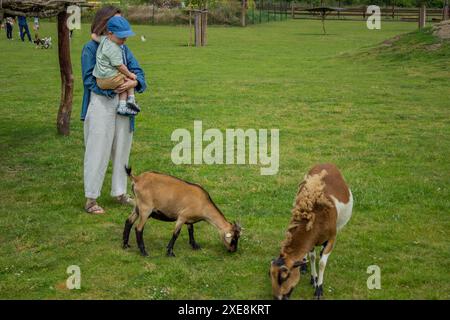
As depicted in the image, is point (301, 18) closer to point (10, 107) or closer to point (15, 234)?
point (10, 107)

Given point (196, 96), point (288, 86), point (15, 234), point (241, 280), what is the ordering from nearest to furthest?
point (241, 280) → point (15, 234) → point (196, 96) → point (288, 86)

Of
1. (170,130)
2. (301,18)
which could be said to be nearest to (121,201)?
(170,130)

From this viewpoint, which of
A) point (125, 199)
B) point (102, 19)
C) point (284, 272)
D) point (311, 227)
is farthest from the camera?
point (125, 199)

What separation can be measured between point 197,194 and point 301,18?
79.9 meters

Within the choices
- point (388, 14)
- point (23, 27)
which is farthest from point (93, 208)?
point (388, 14)

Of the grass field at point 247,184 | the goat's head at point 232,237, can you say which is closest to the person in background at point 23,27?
the grass field at point 247,184

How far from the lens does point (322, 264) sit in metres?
6.96

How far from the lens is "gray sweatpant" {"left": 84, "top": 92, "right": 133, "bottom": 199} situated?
9.66 meters

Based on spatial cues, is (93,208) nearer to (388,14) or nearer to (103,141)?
(103,141)

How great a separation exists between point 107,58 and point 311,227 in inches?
167

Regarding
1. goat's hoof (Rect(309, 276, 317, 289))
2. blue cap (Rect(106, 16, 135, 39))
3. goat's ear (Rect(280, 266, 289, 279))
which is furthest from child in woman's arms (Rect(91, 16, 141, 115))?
goat's ear (Rect(280, 266, 289, 279))
